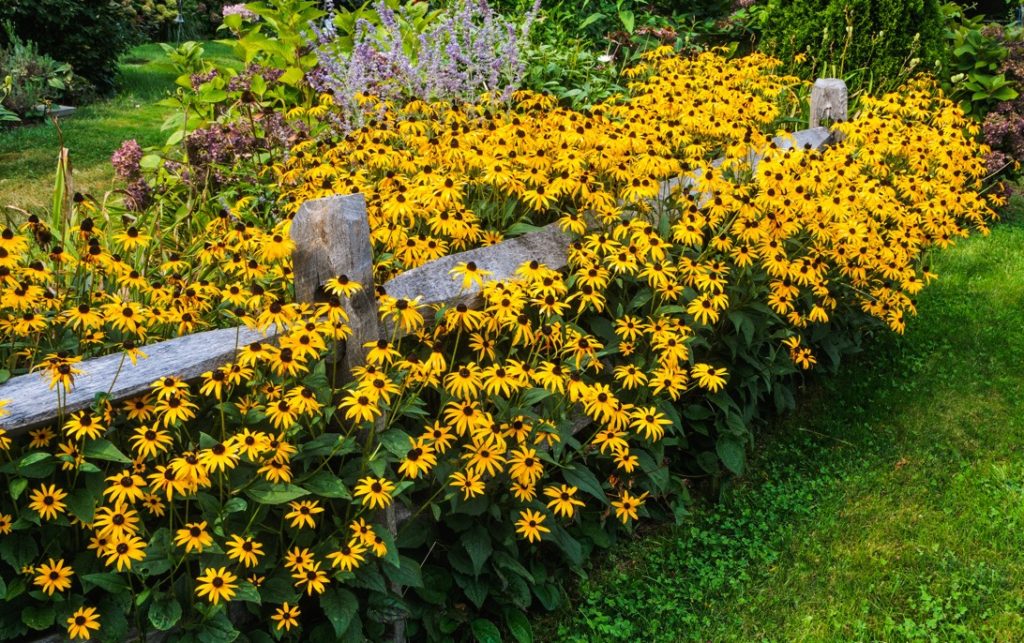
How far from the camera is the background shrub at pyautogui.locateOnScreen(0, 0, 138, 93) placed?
10.5 metres

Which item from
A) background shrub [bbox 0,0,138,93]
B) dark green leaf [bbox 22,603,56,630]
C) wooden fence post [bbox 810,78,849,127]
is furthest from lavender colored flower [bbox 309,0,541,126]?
background shrub [bbox 0,0,138,93]

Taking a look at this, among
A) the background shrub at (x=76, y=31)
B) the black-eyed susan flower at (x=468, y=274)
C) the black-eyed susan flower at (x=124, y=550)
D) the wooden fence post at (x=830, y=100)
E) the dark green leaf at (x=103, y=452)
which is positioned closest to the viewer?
the black-eyed susan flower at (x=124, y=550)

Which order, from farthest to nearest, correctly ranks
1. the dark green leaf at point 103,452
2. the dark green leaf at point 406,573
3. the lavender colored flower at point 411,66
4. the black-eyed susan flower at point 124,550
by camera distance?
the lavender colored flower at point 411,66 → the dark green leaf at point 406,573 → the dark green leaf at point 103,452 → the black-eyed susan flower at point 124,550

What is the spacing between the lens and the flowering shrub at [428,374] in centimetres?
243

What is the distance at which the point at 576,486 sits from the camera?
10.1ft

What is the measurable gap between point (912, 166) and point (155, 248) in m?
3.68

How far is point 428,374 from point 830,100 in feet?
13.6

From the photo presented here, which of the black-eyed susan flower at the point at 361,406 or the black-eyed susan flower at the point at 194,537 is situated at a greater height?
the black-eyed susan flower at the point at 361,406

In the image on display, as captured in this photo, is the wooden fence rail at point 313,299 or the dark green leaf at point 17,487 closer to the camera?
the dark green leaf at point 17,487

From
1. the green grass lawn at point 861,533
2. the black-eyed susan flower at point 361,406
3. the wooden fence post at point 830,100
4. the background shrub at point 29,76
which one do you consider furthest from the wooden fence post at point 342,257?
the background shrub at point 29,76

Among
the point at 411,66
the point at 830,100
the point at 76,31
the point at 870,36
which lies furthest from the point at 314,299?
the point at 76,31

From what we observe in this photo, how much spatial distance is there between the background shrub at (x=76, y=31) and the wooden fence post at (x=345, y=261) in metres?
9.29

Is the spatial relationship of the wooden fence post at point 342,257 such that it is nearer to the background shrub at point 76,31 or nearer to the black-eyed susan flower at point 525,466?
the black-eyed susan flower at point 525,466

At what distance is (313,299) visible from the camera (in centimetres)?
285
